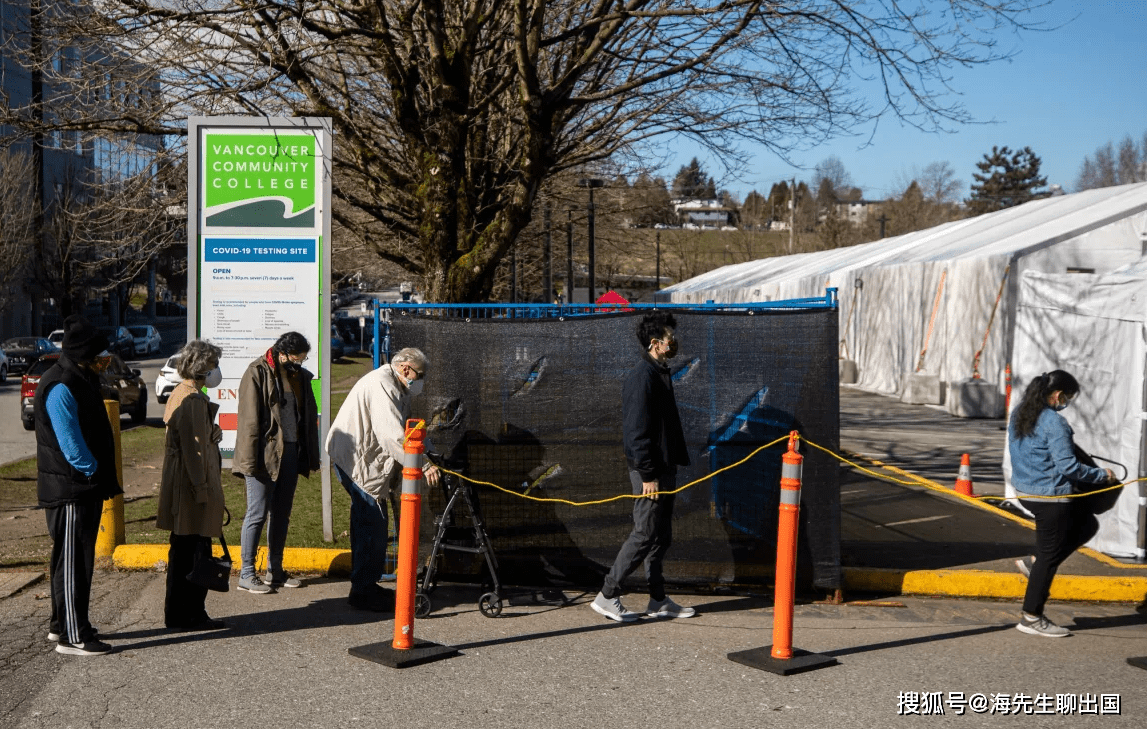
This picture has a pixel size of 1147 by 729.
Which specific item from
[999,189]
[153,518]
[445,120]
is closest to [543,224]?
[445,120]

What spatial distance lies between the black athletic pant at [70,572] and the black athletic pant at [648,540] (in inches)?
119

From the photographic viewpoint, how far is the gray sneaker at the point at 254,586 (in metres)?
7.28

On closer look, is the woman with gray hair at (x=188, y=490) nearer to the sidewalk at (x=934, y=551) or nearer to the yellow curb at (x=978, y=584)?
the sidewalk at (x=934, y=551)

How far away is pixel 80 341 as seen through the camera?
5824 mm

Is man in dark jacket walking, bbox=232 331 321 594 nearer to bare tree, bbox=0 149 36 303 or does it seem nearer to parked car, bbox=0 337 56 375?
parked car, bbox=0 337 56 375

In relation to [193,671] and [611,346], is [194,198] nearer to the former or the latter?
[611,346]

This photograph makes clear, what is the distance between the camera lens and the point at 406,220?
1469cm

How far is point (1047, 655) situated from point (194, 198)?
708 centimetres

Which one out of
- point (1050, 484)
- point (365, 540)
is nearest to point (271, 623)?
point (365, 540)

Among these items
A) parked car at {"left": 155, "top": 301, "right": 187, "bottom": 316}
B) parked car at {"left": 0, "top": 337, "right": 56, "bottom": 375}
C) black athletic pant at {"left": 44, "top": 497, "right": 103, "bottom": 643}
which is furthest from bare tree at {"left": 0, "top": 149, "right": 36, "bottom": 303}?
parked car at {"left": 155, "top": 301, "right": 187, "bottom": 316}

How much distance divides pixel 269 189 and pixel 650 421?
13.5ft

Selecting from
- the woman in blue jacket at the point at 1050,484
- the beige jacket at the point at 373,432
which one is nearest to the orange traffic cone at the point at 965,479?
the woman in blue jacket at the point at 1050,484

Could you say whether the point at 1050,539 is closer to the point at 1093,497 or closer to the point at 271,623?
the point at 1093,497

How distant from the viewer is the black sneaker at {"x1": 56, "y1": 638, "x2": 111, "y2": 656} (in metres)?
5.79
